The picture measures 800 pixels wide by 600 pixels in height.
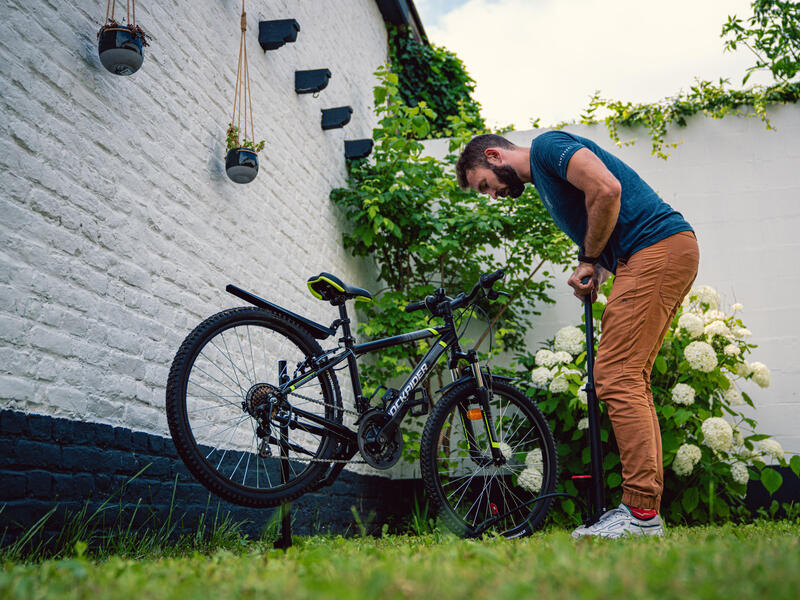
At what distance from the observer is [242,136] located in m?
3.41

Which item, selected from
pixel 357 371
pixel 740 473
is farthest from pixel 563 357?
pixel 357 371

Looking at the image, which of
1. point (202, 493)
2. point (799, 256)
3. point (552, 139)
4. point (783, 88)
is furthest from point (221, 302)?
point (783, 88)

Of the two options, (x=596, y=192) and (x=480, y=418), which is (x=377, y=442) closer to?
(x=480, y=418)

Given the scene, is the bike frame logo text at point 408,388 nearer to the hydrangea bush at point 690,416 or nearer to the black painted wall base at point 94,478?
the black painted wall base at point 94,478

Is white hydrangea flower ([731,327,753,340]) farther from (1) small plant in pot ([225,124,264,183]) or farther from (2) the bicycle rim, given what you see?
(1) small plant in pot ([225,124,264,183])

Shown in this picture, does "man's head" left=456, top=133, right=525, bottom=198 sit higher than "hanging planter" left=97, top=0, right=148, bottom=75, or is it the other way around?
"hanging planter" left=97, top=0, right=148, bottom=75

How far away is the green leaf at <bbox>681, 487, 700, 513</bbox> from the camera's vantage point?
3.81 metres

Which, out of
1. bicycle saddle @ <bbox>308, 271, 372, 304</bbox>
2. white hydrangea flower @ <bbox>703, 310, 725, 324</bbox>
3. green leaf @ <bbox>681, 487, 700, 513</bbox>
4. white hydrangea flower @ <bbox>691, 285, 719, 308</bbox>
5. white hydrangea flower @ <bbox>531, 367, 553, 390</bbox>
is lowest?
green leaf @ <bbox>681, 487, 700, 513</bbox>

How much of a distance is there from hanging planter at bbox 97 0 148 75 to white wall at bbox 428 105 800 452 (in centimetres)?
381

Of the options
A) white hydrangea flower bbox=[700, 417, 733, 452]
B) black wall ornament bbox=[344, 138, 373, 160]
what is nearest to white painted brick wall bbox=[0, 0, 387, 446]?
black wall ornament bbox=[344, 138, 373, 160]

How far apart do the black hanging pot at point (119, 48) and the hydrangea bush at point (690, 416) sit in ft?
9.67

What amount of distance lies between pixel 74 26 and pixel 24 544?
171 cm

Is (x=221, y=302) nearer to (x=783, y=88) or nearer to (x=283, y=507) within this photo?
(x=283, y=507)

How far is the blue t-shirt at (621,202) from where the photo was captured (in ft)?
7.80
